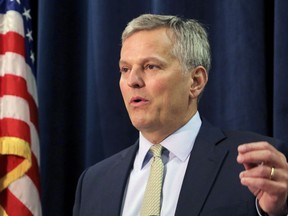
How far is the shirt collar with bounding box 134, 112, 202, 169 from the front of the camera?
167 cm

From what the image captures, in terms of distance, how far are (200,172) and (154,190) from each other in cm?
14

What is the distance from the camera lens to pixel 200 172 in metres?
1.57

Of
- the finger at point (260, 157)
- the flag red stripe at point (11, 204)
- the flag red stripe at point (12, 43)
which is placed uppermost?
the flag red stripe at point (12, 43)

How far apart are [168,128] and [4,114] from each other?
0.74 meters

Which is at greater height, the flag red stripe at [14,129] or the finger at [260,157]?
the finger at [260,157]

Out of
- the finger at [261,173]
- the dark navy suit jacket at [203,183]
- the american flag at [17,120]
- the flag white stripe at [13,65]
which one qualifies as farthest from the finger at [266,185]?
the flag white stripe at [13,65]

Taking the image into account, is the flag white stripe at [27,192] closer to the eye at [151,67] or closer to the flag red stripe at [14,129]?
the flag red stripe at [14,129]

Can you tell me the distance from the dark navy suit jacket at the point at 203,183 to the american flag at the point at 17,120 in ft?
1.06

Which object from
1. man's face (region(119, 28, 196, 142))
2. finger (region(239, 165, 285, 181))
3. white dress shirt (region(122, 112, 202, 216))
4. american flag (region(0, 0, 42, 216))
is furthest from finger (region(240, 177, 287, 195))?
american flag (region(0, 0, 42, 216))

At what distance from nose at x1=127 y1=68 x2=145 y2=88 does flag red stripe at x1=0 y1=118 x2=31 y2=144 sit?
62cm

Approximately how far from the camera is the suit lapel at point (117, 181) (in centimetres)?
167

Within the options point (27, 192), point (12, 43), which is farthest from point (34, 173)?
point (12, 43)

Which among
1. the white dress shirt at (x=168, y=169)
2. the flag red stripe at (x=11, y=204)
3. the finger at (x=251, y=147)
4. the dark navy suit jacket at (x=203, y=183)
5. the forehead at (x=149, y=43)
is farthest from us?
the flag red stripe at (x=11, y=204)

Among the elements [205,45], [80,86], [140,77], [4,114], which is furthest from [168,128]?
[80,86]
